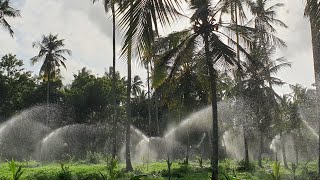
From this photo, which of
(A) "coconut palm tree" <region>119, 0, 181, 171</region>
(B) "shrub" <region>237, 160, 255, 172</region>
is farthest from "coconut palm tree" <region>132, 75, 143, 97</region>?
(A) "coconut palm tree" <region>119, 0, 181, 171</region>

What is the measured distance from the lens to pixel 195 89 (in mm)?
27016

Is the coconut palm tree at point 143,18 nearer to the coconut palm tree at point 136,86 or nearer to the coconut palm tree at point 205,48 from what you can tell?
the coconut palm tree at point 205,48

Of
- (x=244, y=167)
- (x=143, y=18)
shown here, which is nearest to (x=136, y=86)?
(x=244, y=167)

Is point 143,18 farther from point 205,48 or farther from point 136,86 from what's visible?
point 136,86

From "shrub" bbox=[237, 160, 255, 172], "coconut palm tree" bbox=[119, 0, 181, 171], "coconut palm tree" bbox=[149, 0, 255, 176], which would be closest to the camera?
"coconut palm tree" bbox=[119, 0, 181, 171]

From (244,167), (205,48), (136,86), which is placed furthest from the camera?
(136,86)

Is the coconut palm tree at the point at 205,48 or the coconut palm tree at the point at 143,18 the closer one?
the coconut palm tree at the point at 143,18

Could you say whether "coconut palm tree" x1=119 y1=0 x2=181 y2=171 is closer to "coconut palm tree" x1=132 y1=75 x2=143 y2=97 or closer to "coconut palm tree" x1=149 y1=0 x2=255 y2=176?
"coconut palm tree" x1=149 y1=0 x2=255 y2=176

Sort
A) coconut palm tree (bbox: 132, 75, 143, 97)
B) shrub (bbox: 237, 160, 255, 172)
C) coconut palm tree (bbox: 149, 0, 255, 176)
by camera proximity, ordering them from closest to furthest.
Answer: coconut palm tree (bbox: 149, 0, 255, 176) < shrub (bbox: 237, 160, 255, 172) < coconut palm tree (bbox: 132, 75, 143, 97)

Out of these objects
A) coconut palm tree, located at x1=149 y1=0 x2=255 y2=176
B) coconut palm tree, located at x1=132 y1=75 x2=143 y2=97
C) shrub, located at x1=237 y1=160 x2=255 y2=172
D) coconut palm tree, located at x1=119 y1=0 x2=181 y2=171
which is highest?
coconut palm tree, located at x1=132 y1=75 x2=143 y2=97

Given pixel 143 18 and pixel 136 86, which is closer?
pixel 143 18

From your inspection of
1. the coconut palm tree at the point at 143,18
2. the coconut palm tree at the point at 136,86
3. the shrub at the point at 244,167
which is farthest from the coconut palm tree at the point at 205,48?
the coconut palm tree at the point at 136,86

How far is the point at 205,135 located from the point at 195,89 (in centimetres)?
2110

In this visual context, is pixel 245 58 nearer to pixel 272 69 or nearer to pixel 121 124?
pixel 272 69
